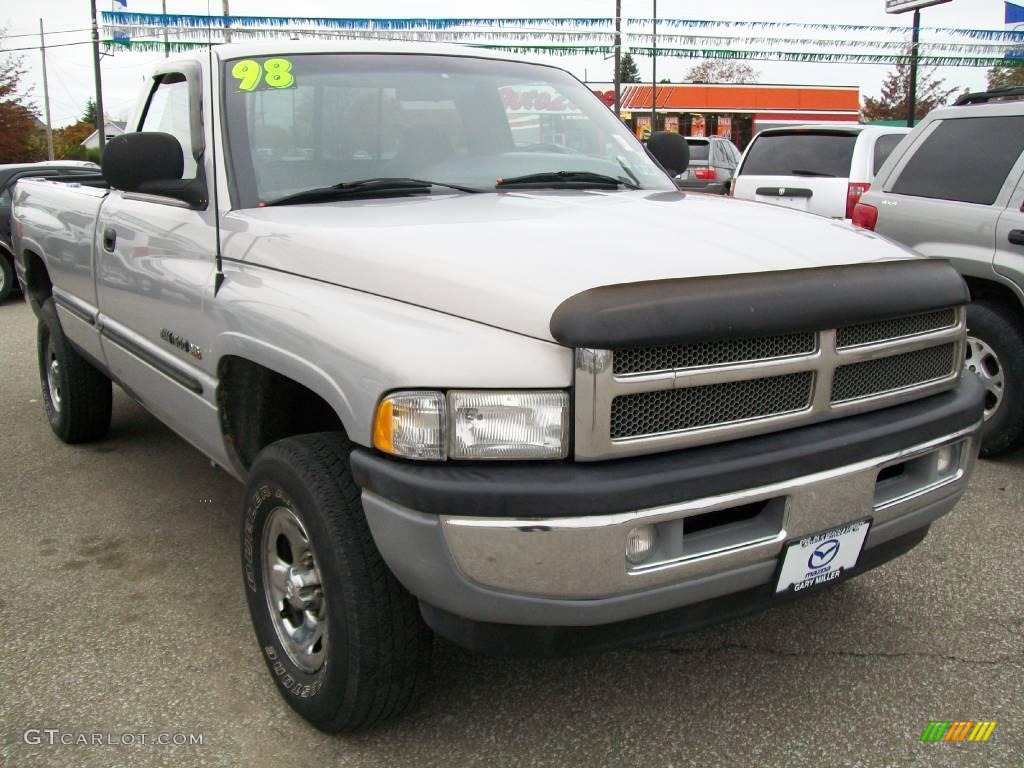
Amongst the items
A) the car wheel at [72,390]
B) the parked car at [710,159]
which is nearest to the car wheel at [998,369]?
the car wheel at [72,390]

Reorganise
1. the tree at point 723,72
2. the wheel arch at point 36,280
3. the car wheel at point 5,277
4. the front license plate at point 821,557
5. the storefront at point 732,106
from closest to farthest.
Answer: the front license plate at point 821,557, the wheel arch at point 36,280, the car wheel at point 5,277, the storefront at point 732,106, the tree at point 723,72

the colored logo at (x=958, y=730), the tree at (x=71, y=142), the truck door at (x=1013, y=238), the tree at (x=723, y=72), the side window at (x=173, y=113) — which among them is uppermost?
the tree at (x=723, y=72)

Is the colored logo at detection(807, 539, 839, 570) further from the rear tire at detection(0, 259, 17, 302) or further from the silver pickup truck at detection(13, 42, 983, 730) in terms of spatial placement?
the rear tire at detection(0, 259, 17, 302)

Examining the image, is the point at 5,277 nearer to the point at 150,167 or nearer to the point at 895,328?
the point at 150,167

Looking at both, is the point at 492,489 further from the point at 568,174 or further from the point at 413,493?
the point at 568,174

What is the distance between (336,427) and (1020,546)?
9.35ft

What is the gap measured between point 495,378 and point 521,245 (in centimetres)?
47

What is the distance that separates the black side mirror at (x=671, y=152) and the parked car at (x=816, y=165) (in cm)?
407

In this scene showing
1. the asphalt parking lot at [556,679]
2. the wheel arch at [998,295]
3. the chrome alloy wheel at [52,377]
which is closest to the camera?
the asphalt parking lot at [556,679]

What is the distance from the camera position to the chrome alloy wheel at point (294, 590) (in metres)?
2.56

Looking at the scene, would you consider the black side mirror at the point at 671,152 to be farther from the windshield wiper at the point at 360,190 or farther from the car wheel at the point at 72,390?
the car wheel at the point at 72,390

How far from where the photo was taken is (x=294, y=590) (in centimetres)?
261

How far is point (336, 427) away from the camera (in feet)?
9.16

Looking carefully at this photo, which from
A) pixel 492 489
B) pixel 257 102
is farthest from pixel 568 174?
pixel 492 489
